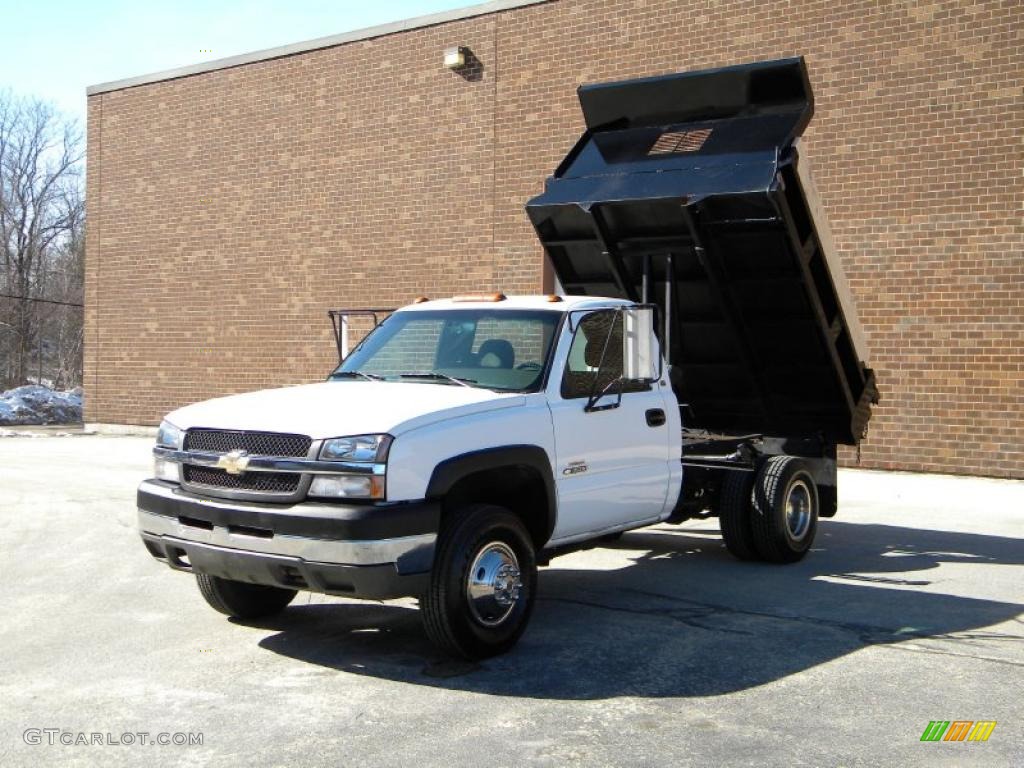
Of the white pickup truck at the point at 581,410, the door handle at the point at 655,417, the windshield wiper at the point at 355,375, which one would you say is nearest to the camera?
the white pickup truck at the point at 581,410

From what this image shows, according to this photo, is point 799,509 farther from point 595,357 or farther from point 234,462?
point 234,462

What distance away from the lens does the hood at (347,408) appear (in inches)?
237

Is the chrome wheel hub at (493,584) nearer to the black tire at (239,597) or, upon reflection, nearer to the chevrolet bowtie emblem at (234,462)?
the chevrolet bowtie emblem at (234,462)

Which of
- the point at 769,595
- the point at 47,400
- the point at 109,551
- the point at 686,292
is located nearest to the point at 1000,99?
the point at 686,292

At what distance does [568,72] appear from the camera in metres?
19.4

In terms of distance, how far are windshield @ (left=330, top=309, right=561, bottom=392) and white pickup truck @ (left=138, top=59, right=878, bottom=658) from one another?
17 millimetres

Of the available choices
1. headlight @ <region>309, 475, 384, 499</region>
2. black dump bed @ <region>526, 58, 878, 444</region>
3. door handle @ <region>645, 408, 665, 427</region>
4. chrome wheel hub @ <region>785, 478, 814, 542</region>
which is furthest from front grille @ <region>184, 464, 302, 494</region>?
chrome wheel hub @ <region>785, 478, 814, 542</region>

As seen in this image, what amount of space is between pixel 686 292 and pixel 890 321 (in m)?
7.61

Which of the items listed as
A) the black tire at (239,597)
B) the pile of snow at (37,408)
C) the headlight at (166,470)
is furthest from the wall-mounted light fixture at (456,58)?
the pile of snow at (37,408)

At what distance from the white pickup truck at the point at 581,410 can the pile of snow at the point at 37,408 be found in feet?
79.3

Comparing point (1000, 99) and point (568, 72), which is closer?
point (1000, 99)

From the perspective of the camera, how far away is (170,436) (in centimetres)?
669

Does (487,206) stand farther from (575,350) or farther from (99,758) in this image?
(99,758)

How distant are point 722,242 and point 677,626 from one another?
10.9 feet
